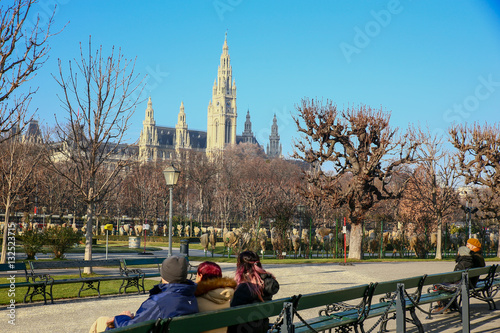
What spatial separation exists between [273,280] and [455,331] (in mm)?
3616

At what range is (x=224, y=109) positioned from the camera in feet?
598

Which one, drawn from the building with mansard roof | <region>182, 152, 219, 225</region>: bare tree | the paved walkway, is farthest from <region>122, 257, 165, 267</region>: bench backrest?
the building with mansard roof

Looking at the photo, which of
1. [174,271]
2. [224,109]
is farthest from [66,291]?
[224,109]

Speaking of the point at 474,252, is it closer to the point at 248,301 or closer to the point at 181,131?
the point at 248,301

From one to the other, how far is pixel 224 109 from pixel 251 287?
17879 centimetres

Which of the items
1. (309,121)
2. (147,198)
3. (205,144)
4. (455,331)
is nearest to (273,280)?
(455,331)

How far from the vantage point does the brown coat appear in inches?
177

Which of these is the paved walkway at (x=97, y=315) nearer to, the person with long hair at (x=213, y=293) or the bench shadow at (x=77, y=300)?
the bench shadow at (x=77, y=300)

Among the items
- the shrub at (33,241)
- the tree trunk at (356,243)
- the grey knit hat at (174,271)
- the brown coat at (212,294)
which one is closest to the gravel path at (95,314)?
the brown coat at (212,294)

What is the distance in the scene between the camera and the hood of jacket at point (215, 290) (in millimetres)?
4492

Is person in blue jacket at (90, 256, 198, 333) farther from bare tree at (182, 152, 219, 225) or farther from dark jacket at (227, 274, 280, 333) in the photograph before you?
bare tree at (182, 152, 219, 225)

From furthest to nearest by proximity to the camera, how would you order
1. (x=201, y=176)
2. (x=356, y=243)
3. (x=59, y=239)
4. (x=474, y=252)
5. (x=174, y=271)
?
(x=201, y=176) < (x=356, y=243) < (x=59, y=239) < (x=474, y=252) < (x=174, y=271)

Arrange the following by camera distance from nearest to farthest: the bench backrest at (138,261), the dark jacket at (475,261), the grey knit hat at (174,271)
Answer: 1. the grey knit hat at (174,271)
2. the dark jacket at (475,261)
3. the bench backrest at (138,261)

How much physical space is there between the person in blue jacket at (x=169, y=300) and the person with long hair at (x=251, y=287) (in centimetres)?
70
